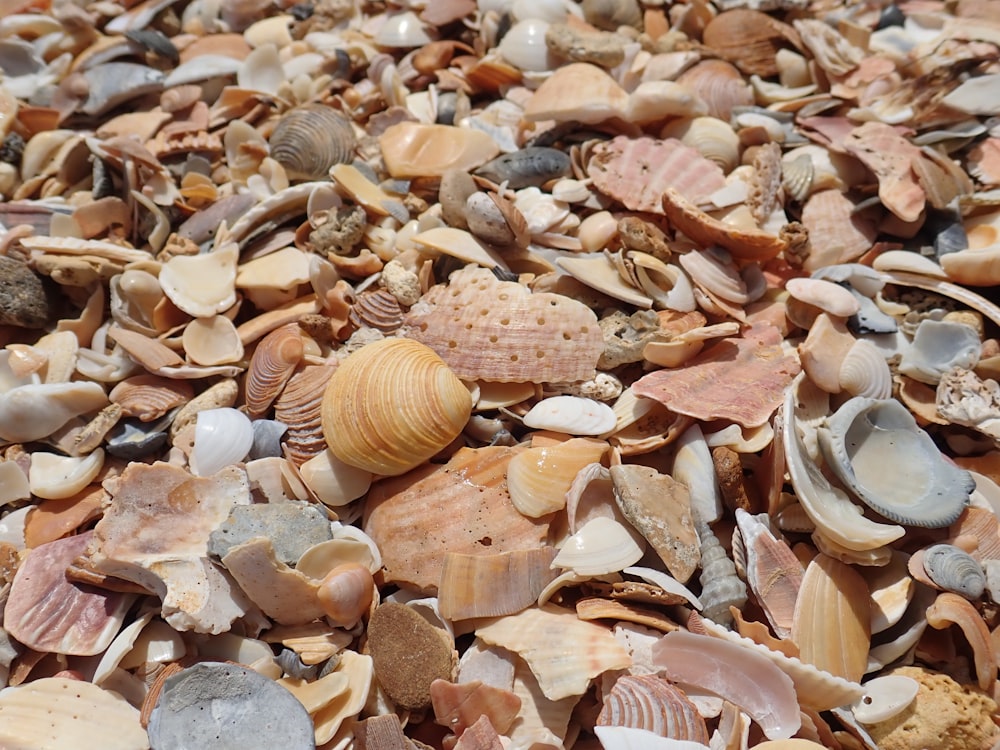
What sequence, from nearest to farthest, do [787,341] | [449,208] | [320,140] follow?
[787,341] → [449,208] → [320,140]

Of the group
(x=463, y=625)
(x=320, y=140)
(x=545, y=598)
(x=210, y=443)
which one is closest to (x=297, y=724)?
(x=463, y=625)

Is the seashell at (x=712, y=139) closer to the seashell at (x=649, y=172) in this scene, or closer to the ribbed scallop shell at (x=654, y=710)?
the seashell at (x=649, y=172)

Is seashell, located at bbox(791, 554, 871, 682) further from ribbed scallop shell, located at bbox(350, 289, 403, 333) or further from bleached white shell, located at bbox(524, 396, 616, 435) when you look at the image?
ribbed scallop shell, located at bbox(350, 289, 403, 333)

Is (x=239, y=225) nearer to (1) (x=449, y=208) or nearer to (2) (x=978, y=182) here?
(1) (x=449, y=208)

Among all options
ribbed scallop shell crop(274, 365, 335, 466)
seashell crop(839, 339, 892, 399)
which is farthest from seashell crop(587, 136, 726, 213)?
ribbed scallop shell crop(274, 365, 335, 466)

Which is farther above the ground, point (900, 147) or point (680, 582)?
point (900, 147)

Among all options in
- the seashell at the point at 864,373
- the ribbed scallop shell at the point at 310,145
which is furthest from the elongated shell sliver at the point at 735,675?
the ribbed scallop shell at the point at 310,145
